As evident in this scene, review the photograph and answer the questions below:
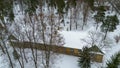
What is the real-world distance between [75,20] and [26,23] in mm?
11666

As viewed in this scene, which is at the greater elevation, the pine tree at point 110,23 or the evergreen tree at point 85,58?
the pine tree at point 110,23

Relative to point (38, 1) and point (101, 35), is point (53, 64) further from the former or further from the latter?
point (38, 1)

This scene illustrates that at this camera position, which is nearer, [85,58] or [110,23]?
[85,58]

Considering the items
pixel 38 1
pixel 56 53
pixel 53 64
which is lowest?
pixel 53 64

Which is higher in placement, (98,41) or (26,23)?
(26,23)

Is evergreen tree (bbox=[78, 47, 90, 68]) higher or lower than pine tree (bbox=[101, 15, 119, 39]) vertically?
lower

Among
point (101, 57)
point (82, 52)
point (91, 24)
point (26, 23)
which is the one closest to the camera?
point (82, 52)

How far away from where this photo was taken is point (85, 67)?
22.2 m

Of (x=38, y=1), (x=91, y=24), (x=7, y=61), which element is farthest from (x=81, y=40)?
(x=38, y=1)

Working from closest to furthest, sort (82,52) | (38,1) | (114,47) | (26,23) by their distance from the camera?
(82,52), (26,23), (114,47), (38,1)

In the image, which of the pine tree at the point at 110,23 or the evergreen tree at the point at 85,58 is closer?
the evergreen tree at the point at 85,58

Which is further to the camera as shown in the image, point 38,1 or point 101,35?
point 38,1

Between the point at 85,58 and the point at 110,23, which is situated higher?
the point at 110,23

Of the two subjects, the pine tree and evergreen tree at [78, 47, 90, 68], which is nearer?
evergreen tree at [78, 47, 90, 68]
